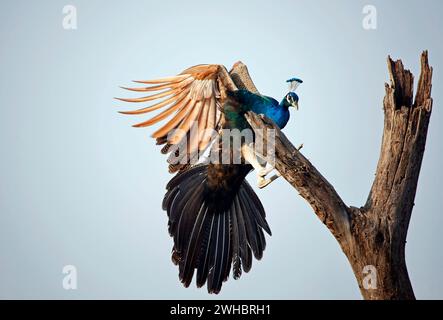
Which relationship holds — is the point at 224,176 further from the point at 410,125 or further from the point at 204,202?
the point at 410,125

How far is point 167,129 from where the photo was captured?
22.3ft

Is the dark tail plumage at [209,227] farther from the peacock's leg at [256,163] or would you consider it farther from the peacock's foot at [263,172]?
the peacock's foot at [263,172]

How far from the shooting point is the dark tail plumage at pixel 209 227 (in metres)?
7.56

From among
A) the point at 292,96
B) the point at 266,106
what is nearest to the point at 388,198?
the point at 292,96

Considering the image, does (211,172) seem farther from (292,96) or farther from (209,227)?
(292,96)

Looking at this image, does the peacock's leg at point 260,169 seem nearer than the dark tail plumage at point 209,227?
Yes

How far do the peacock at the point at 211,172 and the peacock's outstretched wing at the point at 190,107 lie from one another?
11 mm

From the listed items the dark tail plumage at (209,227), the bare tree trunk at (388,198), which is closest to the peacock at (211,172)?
the dark tail plumage at (209,227)

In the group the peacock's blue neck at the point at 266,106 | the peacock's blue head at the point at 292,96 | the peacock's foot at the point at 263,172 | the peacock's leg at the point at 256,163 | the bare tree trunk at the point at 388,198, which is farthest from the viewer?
the peacock's blue neck at the point at 266,106

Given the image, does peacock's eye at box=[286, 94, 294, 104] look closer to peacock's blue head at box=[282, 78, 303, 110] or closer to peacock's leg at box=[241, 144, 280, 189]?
peacock's blue head at box=[282, 78, 303, 110]

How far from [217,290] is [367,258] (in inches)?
107

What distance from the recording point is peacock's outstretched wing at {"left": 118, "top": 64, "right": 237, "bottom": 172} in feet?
22.6

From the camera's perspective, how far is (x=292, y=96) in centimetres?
753

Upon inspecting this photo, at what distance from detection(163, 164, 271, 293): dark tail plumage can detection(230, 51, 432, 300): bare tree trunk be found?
2.06m
